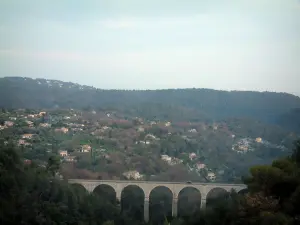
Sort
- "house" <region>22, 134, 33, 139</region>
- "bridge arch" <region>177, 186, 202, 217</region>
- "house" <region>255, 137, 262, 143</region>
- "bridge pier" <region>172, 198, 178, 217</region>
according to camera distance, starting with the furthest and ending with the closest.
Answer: "house" <region>255, 137, 262, 143</region> < "house" <region>22, 134, 33, 139</region> < "bridge arch" <region>177, 186, 202, 217</region> < "bridge pier" <region>172, 198, 178, 217</region>

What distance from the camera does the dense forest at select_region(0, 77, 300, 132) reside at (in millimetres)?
37312

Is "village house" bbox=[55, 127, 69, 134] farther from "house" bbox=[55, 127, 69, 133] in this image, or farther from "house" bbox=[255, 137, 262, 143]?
"house" bbox=[255, 137, 262, 143]

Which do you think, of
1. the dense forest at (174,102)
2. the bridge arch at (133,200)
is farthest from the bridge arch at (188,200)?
the dense forest at (174,102)

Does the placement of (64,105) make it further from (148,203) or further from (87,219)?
(87,219)

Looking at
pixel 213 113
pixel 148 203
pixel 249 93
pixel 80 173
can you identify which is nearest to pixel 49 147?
pixel 80 173

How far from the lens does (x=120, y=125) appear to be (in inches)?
1242

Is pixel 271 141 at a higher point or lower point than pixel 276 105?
lower

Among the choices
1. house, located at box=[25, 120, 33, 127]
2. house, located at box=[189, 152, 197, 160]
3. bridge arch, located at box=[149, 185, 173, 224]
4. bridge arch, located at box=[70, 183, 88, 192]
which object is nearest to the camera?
bridge arch, located at box=[70, 183, 88, 192]

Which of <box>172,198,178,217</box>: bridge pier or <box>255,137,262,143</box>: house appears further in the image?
<box>255,137,262,143</box>: house

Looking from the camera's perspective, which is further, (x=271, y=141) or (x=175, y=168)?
(x=271, y=141)

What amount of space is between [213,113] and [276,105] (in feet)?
21.2

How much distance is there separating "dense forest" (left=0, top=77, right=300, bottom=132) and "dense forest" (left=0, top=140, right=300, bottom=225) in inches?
768

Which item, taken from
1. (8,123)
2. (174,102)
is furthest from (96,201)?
(174,102)

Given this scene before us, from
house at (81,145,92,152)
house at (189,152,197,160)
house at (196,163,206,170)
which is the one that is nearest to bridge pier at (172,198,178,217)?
house at (81,145,92,152)
